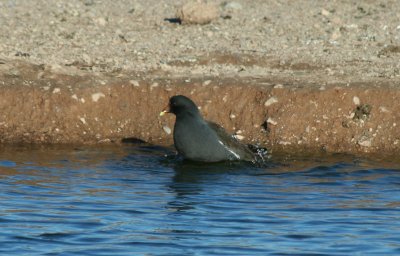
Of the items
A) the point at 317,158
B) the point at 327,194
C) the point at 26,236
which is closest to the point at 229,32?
the point at 317,158

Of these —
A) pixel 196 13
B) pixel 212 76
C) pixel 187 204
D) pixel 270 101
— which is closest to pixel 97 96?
pixel 212 76

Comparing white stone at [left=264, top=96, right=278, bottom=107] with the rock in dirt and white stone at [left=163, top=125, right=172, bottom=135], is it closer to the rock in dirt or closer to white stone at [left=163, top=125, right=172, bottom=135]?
white stone at [left=163, top=125, right=172, bottom=135]

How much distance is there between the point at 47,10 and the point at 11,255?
10510 mm

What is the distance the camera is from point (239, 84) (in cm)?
1579

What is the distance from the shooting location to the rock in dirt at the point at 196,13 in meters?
19.0

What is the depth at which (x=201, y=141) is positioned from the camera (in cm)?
1391

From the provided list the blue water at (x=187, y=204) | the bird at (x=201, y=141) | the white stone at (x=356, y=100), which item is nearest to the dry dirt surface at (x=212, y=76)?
the white stone at (x=356, y=100)

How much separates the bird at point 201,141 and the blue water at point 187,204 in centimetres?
14

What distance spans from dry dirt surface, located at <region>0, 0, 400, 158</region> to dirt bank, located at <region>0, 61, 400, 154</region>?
14mm

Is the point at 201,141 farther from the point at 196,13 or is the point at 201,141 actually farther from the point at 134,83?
the point at 196,13

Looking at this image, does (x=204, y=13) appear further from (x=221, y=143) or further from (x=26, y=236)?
(x=26, y=236)

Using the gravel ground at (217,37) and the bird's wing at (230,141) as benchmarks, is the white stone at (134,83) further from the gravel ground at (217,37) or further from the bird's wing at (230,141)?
the bird's wing at (230,141)

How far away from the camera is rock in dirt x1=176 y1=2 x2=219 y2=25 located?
62.2 ft

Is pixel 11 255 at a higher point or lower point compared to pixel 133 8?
lower
